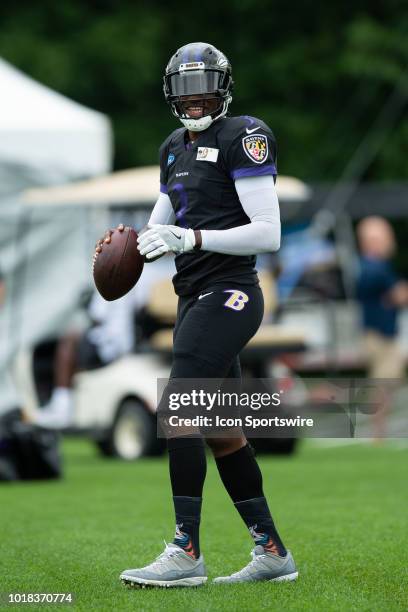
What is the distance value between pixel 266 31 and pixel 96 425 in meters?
13.9

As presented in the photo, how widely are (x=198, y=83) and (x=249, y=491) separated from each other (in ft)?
5.05

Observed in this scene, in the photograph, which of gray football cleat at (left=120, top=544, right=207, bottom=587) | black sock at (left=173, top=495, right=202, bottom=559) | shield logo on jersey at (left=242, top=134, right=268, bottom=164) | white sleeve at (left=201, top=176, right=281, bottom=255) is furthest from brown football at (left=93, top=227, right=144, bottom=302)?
gray football cleat at (left=120, top=544, right=207, bottom=587)

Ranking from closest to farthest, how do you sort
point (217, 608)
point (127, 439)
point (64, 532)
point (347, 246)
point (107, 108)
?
point (217, 608)
point (64, 532)
point (127, 439)
point (347, 246)
point (107, 108)

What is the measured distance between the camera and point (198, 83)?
540cm

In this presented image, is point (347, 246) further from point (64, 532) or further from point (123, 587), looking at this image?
point (123, 587)

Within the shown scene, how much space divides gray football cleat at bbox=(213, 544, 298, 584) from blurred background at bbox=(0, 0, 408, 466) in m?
0.71

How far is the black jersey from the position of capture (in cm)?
524

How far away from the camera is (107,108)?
24859 mm

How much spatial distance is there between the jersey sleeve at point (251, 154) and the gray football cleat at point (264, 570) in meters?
1.41

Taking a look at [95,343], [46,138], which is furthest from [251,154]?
[95,343]

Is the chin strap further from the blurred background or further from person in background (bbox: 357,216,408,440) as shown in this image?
person in background (bbox: 357,216,408,440)

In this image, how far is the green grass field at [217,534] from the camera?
5117mm

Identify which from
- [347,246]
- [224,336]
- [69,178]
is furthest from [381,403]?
[347,246]

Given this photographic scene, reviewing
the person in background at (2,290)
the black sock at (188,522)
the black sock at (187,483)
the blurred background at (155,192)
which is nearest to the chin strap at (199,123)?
the blurred background at (155,192)
